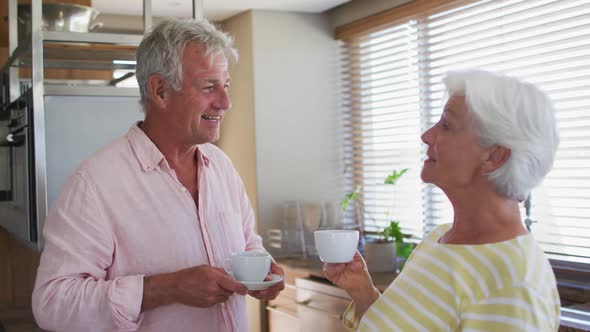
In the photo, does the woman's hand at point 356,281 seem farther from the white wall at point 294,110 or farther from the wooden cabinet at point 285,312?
the white wall at point 294,110

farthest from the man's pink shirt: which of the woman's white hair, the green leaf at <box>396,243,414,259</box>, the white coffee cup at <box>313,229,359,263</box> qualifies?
the green leaf at <box>396,243,414,259</box>

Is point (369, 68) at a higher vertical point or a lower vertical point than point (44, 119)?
higher

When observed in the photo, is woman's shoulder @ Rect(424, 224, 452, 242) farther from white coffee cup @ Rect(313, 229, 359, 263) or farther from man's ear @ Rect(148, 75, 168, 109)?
man's ear @ Rect(148, 75, 168, 109)

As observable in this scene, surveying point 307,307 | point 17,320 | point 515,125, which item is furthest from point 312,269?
point 515,125

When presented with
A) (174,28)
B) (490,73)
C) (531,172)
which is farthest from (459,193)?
(174,28)

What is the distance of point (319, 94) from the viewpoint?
5.01m

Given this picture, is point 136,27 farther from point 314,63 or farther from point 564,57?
point 564,57

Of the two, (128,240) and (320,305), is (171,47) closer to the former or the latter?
(128,240)

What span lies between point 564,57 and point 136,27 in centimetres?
299

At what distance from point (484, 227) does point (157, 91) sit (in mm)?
923

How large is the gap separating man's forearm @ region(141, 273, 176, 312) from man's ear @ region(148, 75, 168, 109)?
1.53 feet

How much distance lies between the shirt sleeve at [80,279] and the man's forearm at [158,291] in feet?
0.05

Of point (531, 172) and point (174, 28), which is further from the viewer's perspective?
point (174, 28)

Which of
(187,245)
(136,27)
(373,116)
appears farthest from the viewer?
(136,27)
